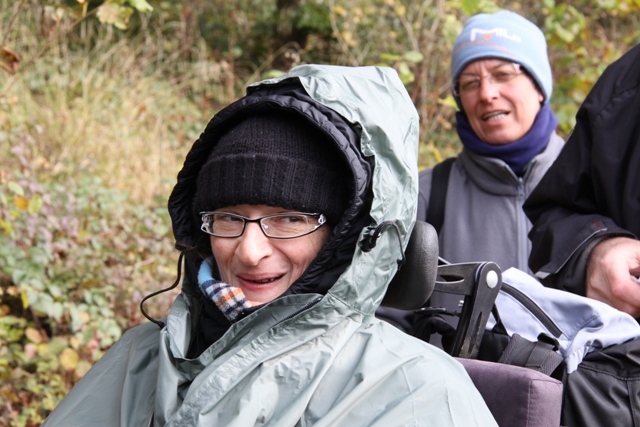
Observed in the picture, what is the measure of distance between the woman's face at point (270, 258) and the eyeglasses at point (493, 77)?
2.01m

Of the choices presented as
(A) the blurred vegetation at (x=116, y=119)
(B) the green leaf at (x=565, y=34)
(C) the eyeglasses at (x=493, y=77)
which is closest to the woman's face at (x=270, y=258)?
(A) the blurred vegetation at (x=116, y=119)

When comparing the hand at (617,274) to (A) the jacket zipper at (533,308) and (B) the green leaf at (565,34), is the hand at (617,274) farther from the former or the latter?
(B) the green leaf at (565,34)

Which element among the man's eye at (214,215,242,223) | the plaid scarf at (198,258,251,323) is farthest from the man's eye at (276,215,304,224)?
the plaid scarf at (198,258,251,323)

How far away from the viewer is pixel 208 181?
7.07 feet

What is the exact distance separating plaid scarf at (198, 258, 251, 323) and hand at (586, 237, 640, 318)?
1.08 m

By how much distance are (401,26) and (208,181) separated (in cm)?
895

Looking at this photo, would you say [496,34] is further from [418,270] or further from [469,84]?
[418,270]

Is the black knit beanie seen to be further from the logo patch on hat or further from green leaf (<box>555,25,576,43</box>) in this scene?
green leaf (<box>555,25,576,43</box>)

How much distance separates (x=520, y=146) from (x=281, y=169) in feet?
6.47

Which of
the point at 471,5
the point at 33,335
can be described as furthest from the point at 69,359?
the point at 471,5

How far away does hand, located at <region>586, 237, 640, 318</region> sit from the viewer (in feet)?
7.21

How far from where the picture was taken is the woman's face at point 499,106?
3.72 metres

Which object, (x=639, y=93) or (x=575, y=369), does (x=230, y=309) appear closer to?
(x=575, y=369)

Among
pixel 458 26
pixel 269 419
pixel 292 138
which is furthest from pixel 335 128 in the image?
pixel 458 26
